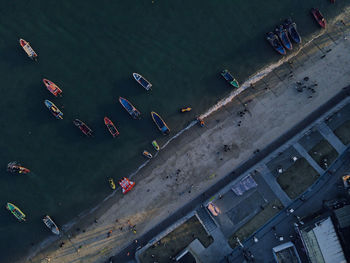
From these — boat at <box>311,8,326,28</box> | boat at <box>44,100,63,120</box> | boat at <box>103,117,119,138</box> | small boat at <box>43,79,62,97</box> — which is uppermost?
small boat at <box>43,79,62,97</box>

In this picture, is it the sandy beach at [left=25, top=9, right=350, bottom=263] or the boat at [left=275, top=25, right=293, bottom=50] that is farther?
the boat at [left=275, top=25, right=293, bottom=50]

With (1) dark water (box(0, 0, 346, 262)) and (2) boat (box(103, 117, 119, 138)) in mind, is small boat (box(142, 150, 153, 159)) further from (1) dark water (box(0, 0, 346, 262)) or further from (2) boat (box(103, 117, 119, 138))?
(2) boat (box(103, 117, 119, 138))

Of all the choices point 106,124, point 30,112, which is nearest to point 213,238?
point 106,124

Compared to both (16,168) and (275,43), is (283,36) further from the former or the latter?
(16,168)

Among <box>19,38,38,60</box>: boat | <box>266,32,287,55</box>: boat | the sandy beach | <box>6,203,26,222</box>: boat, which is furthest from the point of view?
<box>266,32,287,55</box>: boat

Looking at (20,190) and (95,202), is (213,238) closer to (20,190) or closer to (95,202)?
(95,202)

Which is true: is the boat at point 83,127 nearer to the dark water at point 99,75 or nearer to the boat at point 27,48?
the dark water at point 99,75

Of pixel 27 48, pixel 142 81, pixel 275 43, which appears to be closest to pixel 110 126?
pixel 142 81

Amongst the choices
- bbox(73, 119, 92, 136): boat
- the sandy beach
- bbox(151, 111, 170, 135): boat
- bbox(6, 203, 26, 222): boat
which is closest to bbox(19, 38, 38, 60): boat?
bbox(73, 119, 92, 136): boat
